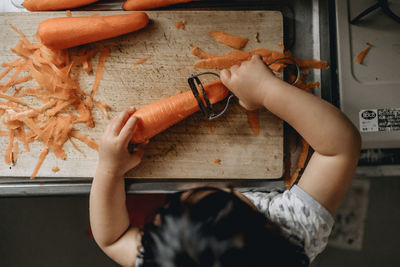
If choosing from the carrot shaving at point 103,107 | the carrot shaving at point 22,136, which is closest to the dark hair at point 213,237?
the carrot shaving at point 103,107

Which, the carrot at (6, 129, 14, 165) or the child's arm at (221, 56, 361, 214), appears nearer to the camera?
the child's arm at (221, 56, 361, 214)

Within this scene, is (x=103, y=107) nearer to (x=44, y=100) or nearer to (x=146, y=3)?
(x=44, y=100)

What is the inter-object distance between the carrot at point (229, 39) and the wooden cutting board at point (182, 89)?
1 cm

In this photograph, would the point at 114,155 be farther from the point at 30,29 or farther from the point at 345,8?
the point at 345,8

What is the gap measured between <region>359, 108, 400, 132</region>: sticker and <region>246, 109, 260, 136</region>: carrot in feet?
0.84

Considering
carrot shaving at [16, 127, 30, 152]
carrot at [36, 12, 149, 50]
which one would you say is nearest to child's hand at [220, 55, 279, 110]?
carrot at [36, 12, 149, 50]

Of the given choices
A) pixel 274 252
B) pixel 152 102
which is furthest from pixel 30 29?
pixel 274 252

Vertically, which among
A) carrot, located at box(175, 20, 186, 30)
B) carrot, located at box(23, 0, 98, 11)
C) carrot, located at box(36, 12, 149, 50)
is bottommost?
carrot, located at box(175, 20, 186, 30)

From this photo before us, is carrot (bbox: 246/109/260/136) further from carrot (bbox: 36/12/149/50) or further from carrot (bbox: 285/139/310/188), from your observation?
carrot (bbox: 36/12/149/50)

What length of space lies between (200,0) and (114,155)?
1.53 ft

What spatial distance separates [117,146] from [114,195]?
4.9 inches

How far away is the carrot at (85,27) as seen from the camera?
0.75 m

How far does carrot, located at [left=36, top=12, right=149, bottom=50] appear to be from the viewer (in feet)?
2.45

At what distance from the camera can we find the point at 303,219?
679 millimetres
